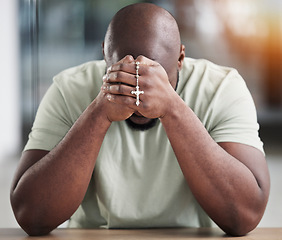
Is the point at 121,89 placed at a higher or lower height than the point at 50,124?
higher

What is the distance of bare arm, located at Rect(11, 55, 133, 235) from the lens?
1042mm

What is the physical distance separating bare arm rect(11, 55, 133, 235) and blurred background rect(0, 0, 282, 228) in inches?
53.1

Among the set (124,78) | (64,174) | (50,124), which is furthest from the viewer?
(50,124)

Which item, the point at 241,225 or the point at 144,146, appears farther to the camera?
the point at 144,146

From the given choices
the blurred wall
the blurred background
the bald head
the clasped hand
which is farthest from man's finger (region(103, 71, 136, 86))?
the blurred wall

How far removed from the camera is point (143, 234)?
98 centimetres

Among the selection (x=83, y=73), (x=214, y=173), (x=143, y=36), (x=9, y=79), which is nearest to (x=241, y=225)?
(x=214, y=173)

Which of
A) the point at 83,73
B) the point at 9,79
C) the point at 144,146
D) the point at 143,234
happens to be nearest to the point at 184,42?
the point at 9,79

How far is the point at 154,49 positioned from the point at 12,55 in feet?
5.22

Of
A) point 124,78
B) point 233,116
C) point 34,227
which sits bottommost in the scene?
point 34,227

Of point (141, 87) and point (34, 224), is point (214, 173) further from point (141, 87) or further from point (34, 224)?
point (34, 224)

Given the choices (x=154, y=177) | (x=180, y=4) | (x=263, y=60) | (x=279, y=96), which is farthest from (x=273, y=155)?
(x=154, y=177)

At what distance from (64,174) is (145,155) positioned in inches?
9.6

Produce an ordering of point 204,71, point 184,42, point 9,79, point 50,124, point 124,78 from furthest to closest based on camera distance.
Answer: point 9,79
point 184,42
point 204,71
point 50,124
point 124,78
